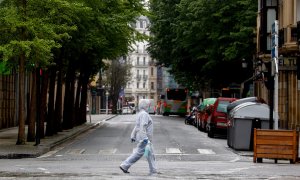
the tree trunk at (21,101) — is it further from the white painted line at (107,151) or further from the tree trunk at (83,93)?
the tree trunk at (83,93)

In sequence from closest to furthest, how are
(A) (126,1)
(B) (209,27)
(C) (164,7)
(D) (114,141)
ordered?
1. (D) (114,141)
2. (A) (126,1)
3. (B) (209,27)
4. (C) (164,7)

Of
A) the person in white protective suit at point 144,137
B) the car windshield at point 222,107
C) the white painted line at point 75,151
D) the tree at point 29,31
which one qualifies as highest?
the tree at point 29,31

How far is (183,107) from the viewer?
87.0 m

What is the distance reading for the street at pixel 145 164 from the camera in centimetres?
1722

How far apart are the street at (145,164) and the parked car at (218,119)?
14.0 ft

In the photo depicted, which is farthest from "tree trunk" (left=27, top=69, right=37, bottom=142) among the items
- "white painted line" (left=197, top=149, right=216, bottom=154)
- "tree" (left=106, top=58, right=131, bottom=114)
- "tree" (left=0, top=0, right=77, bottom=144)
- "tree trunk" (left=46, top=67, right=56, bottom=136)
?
"tree" (left=106, top=58, right=131, bottom=114)

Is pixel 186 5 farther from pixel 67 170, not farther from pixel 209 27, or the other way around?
pixel 67 170

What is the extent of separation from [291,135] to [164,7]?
4377 cm

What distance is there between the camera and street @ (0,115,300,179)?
17.2 meters

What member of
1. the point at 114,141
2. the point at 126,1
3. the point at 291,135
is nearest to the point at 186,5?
the point at 126,1

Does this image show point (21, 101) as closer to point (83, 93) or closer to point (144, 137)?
point (144, 137)

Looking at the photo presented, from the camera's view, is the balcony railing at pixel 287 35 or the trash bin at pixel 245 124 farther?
the balcony railing at pixel 287 35

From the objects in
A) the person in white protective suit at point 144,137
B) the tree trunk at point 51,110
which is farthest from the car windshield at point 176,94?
the person in white protective suit at point 144,137

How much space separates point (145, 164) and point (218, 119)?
53.1ft
